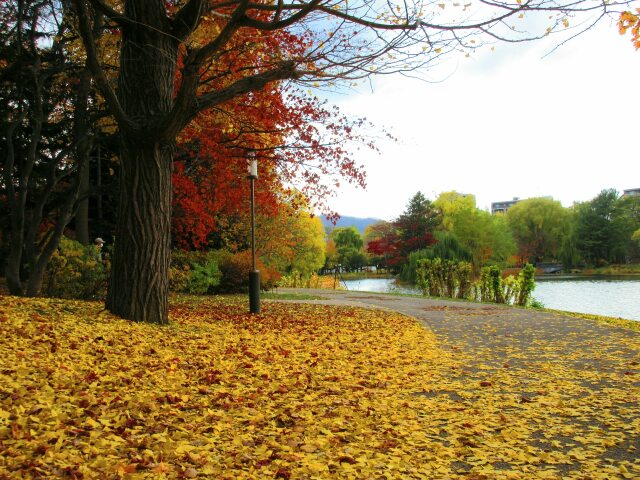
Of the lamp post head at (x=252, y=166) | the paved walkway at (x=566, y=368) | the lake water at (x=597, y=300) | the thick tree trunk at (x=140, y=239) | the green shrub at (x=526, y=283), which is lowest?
the lake water at (x=597, y=300)

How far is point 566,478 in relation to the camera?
2561 millimetres

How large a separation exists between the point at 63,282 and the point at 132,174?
4616 mm

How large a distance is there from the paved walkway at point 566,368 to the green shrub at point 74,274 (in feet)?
22.0

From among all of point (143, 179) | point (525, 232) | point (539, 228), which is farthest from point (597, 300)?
point (539, 228)

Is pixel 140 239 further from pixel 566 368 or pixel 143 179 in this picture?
pixel 566 368

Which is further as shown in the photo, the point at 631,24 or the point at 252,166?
the point at 252,166

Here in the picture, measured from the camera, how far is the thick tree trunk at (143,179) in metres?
6.05

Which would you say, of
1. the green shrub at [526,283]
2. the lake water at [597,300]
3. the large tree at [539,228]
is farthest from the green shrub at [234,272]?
the large tree at [539,228]

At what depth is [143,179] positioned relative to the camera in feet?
20.0

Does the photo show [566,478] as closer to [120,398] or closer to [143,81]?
[120,398]

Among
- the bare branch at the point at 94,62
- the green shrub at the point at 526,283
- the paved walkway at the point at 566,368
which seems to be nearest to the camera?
the paved walkway at the point at 566,368

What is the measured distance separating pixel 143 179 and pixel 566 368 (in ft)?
17.8

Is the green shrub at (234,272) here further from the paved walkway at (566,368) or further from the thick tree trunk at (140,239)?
the thick tree trunk at (140,239)

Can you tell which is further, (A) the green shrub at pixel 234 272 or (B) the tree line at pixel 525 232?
(B) the tree line at pixel 525 232
